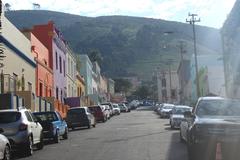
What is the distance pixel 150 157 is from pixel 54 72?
36917 millimetres

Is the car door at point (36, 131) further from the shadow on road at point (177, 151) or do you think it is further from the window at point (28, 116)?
the shadow on road at point (177, 151)

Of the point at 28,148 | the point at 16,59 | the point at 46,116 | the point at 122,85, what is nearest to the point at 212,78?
the point at 16,59

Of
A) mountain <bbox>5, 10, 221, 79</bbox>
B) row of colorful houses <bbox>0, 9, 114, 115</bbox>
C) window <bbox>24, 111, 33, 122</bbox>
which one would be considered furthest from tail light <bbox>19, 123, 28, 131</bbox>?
mountain <bbox>5, 10, 221, 79</bbox>

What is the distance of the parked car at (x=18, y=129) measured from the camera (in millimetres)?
19562

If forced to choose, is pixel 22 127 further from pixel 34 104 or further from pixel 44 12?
pixel 44 12

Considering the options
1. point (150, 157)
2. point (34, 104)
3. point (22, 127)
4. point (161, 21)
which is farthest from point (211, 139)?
point (161, 21)

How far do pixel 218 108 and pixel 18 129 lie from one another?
7.09m

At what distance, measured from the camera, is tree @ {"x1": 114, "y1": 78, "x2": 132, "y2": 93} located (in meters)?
173

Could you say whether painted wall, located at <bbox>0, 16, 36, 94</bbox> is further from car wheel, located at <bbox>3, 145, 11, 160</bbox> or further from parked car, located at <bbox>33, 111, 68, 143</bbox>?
car wheel, located at <bbox>3, 145, 11, 160</bbox>

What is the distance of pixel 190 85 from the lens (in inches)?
4045

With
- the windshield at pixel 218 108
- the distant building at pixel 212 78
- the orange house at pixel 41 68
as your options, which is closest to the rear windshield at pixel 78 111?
the orange house at pixel 41 68

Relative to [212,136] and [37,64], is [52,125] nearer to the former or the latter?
[212,136]

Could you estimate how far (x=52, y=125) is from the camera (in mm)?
25516

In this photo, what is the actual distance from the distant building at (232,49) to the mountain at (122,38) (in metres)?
75.6
